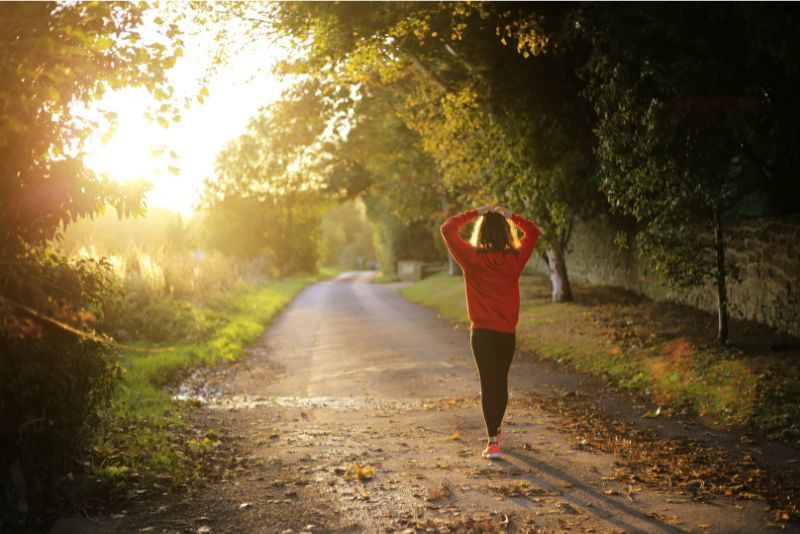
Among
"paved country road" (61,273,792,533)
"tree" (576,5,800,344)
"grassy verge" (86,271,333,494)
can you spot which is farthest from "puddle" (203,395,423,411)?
"tree" (576,5,800,344)

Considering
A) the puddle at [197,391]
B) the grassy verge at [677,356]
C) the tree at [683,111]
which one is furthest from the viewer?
the puddle at [197,391]

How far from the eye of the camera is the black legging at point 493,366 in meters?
6.93

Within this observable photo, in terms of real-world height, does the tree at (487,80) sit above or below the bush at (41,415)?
above

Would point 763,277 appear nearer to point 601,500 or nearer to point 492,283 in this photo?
point 492,283

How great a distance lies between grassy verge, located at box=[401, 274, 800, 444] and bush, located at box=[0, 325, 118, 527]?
256 inches

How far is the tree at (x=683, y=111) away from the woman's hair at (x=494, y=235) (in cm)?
430

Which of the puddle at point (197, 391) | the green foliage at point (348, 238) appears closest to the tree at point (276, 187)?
the puddle at point (197, 391)

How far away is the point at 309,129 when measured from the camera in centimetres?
2670

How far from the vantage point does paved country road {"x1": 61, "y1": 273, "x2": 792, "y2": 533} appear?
519 cm

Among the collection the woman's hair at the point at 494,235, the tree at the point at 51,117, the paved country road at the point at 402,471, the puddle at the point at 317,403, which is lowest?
the puddle at the point at 317,403

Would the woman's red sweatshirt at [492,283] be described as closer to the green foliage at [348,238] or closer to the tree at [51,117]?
the tree at [51,117]

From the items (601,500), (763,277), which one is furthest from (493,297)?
(763,277)

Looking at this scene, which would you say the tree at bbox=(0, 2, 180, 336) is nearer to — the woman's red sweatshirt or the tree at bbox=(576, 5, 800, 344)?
the woman's red sweatshirt

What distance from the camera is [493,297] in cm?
690
